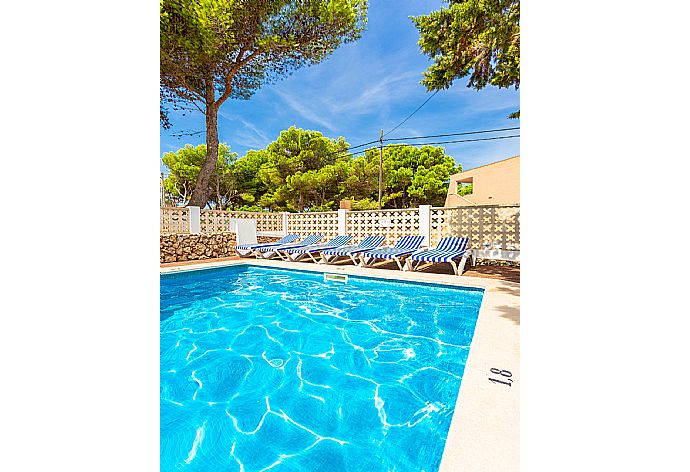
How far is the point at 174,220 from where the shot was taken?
10.5 m

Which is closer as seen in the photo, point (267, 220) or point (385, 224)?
point (385, 224)

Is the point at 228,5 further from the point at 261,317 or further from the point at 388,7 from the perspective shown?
the point at 261,317

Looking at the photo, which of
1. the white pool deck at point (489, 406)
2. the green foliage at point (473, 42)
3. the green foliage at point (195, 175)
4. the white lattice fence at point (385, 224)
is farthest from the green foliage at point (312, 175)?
the white pool deck at point (489, 406)

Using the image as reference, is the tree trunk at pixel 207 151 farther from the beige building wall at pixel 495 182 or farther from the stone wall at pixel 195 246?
the beige building wall at pixel 495 182

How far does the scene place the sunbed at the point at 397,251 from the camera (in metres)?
8.26

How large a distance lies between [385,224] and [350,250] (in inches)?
88.7

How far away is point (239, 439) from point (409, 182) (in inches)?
1128

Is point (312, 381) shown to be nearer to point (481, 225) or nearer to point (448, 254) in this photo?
point (448, 254)

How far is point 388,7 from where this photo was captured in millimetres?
12961

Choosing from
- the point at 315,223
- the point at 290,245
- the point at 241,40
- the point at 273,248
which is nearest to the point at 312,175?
the point at 315,223

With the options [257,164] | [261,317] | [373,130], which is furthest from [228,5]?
[257,164]
